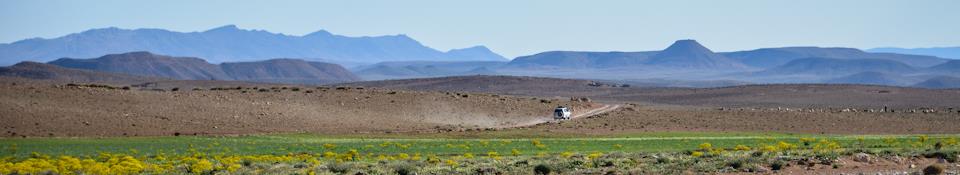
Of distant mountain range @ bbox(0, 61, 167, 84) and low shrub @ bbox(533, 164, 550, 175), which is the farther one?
distant mountain range @ bbox(0, 61, 167, 84)

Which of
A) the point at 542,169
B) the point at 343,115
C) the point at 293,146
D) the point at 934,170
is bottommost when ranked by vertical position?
the point at 293,146

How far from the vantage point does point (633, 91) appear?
12362 centimetres

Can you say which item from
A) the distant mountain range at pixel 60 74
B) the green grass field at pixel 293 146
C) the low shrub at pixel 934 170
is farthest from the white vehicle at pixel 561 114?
the distant mountain range at pixel 60 74

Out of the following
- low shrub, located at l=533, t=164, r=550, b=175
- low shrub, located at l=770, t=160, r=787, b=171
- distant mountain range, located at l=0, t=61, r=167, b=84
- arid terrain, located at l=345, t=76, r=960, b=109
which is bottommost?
arid terrain, located at l=345, t=76, r=960, b=109

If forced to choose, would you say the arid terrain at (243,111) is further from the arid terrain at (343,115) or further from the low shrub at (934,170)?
the low shrub at (934,170)

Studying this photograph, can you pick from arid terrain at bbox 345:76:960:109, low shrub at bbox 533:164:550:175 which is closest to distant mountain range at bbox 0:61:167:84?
arid terrain at bbox 345:76:960:109

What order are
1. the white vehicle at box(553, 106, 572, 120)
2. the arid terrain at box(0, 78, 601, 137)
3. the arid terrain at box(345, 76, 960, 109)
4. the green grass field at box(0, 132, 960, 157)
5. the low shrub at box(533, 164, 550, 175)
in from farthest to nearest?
the arid terrain at box(345, 76, 960, 109) → the white vehicle at box(553, 106, 572, 120) → the arid terrain at box(0, 78, 601, 137) → the green grass field at box(0, 132, 960, 157) → the low shrub at box(533, 164, 550, 175)

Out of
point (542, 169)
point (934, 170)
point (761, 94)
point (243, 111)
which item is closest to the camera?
point (934, 170)

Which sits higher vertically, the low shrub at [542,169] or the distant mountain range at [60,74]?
the distant mountain range at [60,74]

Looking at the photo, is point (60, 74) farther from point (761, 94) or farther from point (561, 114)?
point (561, 114)

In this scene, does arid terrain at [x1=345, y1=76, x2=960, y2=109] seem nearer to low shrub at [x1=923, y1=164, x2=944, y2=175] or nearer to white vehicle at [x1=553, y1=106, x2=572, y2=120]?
white vehicle at [x1=553, y1=106, x2=572, y2=120]

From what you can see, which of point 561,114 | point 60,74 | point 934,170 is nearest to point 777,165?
point 934,170

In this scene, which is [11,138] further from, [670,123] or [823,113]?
[823,113]

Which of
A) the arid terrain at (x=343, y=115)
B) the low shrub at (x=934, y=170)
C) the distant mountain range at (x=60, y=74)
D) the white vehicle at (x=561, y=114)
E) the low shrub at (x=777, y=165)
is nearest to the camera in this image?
the low shrub at (x=934, y=170)
